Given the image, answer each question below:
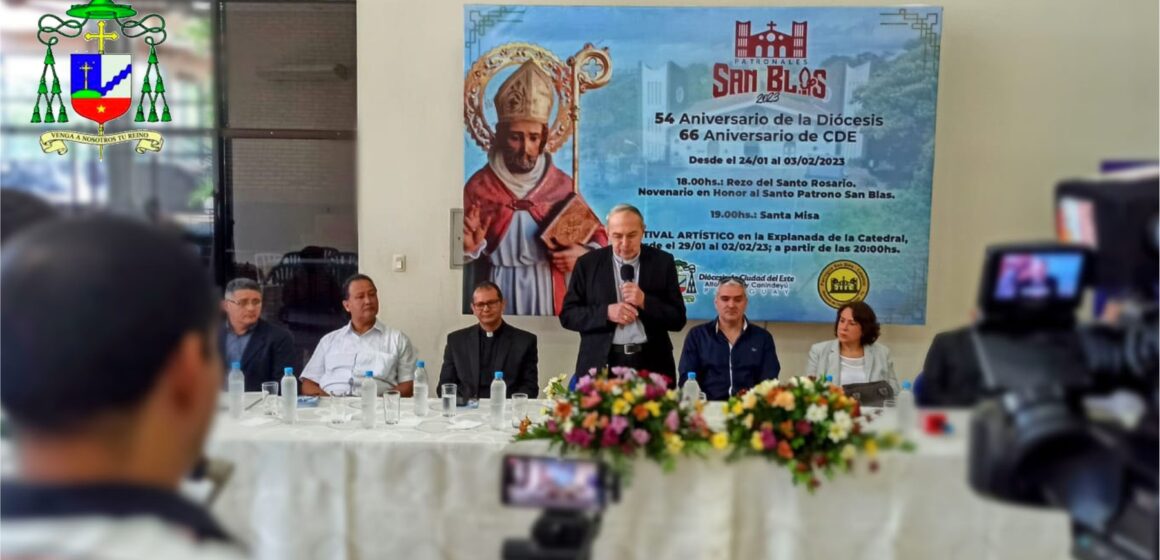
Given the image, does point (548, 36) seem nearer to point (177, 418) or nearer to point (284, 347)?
point (284, 347)

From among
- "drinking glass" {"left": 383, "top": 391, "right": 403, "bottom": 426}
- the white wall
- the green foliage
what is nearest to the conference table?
"drinking glass" {"left": 383, "top": 391, "right": 403, "bottom": 426}

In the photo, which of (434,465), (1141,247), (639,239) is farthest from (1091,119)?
(639,239)

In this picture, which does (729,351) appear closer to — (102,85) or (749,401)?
(749,401)

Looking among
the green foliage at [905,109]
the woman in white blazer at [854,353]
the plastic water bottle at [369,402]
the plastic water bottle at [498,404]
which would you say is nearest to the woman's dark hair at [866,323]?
the woman in white blazer at [854,353]

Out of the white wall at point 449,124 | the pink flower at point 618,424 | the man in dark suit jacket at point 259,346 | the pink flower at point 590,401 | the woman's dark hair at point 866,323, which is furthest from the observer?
the white wall at point 449,124

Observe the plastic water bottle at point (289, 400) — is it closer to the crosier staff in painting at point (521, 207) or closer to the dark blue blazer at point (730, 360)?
the dark blue blazer at point (730, 360)

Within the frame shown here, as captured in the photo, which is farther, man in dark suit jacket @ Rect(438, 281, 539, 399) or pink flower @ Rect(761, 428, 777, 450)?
man in dark suit jacket @ Rect(438, 281, 539, 399)

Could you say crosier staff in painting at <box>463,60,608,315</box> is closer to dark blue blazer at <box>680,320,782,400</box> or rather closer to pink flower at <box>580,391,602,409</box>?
dark blue blazer at <box>680,320,782,400</box>

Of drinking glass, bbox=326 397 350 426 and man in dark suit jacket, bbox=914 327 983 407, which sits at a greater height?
man in dark suit jacket, bbox=914 327 983 407

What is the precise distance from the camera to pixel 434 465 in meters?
2.52

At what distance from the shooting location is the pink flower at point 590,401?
2.33m

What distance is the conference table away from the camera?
2102 mm

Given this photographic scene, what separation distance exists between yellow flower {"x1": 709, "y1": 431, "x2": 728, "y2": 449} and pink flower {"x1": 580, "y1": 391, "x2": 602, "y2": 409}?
0.34 m

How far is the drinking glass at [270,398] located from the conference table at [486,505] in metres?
0.11
